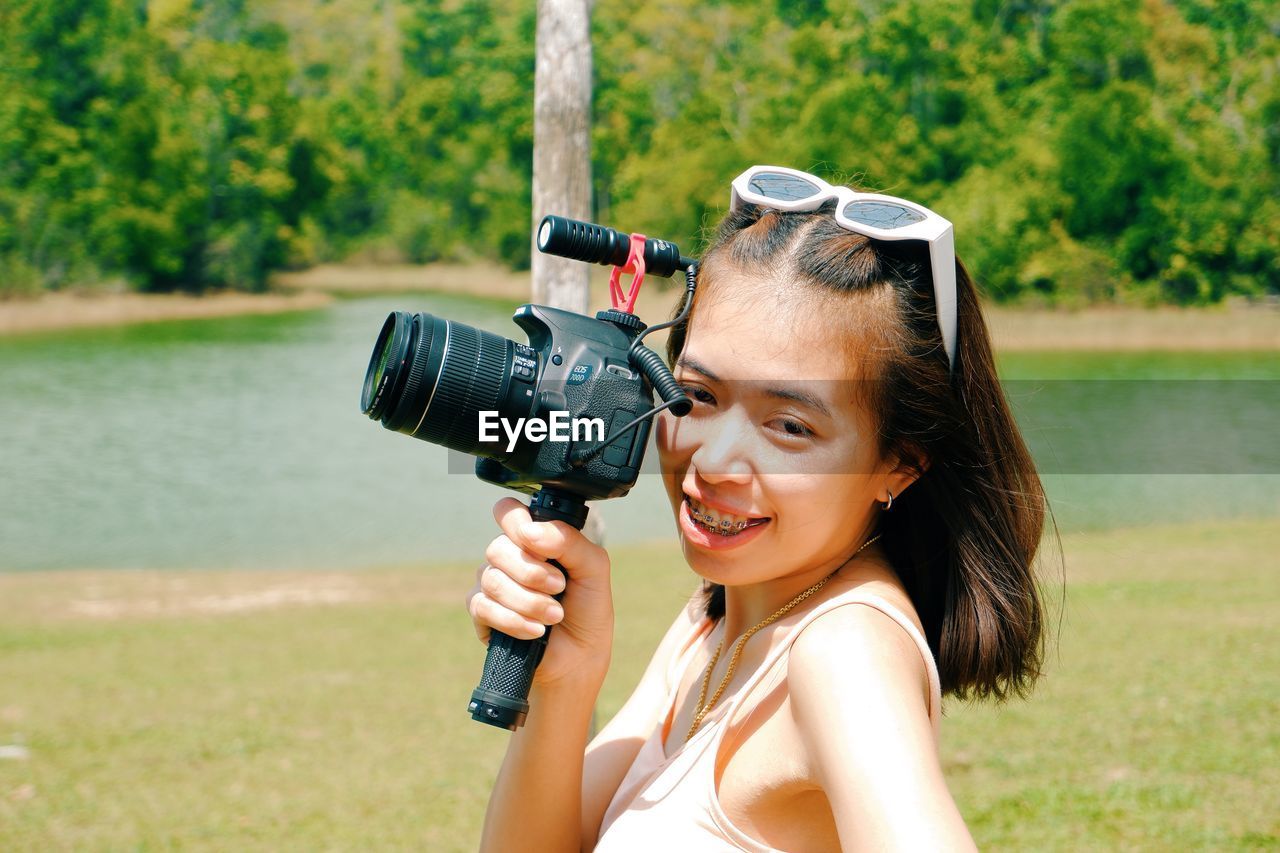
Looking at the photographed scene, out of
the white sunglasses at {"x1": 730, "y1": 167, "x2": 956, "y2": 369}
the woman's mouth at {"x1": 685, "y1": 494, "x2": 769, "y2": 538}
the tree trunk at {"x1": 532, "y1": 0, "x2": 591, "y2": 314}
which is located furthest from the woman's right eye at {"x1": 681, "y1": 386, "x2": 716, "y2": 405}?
the tree trunk at {"x1": 532, "y1": 0, "x2": 591, "y2": 314}

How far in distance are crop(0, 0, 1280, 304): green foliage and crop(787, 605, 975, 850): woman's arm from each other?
28987 mm

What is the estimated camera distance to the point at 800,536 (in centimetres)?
126

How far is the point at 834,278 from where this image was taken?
4.18ft

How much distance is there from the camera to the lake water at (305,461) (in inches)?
462

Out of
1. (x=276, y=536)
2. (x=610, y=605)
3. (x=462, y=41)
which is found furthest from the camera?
(x=462, y=41)

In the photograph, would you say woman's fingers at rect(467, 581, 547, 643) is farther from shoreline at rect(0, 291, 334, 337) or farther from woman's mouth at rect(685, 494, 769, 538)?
shoreline at rect(0, 291, 334, 337)

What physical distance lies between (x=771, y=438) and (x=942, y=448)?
22cm

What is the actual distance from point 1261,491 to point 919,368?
1307 cm

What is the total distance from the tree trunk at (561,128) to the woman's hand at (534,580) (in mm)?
1483

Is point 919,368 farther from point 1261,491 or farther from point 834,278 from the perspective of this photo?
point 1261,491

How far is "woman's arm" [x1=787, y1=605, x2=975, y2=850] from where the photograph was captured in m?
0.98

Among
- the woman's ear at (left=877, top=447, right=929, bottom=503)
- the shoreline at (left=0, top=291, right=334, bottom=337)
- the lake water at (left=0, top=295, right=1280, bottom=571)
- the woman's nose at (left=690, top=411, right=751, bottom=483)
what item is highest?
the woman's nose at (left=690, top=411, right=751, bottom=483)

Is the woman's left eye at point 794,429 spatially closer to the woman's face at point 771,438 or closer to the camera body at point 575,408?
the woman's face at point 771,438

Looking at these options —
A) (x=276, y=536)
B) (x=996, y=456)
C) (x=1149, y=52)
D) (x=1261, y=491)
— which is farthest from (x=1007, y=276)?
(x=996, y=456)
